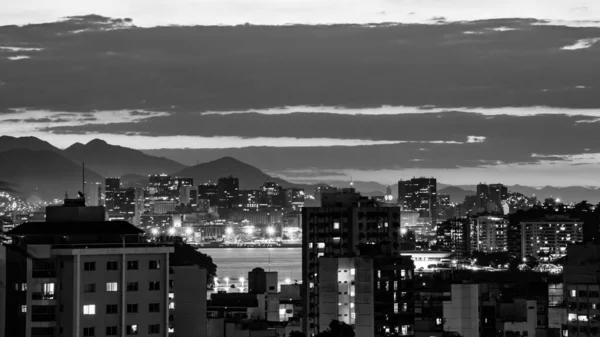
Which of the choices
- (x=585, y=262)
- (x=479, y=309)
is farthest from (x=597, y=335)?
(x=585, y=262)

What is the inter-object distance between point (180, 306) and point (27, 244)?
1886 cm

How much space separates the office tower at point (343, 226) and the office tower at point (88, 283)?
33939mm

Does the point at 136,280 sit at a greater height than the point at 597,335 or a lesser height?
greater

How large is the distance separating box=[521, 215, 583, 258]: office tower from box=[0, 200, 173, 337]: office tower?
12355 cm

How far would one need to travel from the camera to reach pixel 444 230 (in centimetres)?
17725

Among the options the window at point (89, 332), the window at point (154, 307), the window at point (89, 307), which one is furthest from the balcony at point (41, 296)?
the window at point (154, 307)

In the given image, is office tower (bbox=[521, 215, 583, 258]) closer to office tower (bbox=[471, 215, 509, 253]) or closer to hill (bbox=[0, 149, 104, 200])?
office tower (bbox=[471, 215, 509, 253])

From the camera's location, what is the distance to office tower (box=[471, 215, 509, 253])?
16125cm

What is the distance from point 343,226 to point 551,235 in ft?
296

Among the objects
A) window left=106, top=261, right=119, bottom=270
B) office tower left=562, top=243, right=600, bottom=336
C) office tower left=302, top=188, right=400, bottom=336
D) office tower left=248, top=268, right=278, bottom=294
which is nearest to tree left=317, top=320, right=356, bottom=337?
office tower left=562, top=243, right=600, bottom=336

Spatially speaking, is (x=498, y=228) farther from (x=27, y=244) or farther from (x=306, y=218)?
(x=27, y=244)

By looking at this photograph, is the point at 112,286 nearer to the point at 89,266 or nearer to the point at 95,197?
the point at 89,266

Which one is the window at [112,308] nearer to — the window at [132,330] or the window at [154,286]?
the window at [132,330]

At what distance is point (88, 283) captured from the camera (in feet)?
75.2
